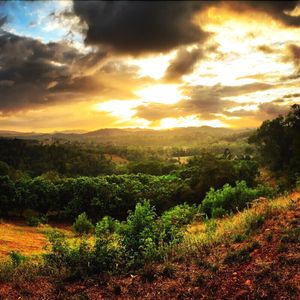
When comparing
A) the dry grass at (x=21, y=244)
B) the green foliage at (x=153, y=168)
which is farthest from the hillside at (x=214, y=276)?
the green foliage at (x=153, y=168)

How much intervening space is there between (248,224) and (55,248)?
4.67m

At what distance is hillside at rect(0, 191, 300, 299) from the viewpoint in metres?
6.99

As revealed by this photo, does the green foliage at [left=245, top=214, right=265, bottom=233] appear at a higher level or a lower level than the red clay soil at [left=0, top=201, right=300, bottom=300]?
higher

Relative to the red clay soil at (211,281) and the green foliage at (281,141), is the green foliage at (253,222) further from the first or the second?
the green foliage at (281,141)

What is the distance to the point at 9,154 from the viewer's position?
100938mm

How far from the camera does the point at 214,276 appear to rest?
299 inches

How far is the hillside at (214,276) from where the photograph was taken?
6992mm

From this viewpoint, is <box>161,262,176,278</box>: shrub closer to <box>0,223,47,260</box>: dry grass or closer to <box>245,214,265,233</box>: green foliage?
<box>245,214,265,233</box>: green foliage

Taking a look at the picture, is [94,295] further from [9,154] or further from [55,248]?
[9,154]

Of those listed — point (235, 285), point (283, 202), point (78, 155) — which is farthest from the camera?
point (78, 155)

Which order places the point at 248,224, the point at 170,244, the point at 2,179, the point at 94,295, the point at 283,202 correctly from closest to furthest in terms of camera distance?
the point at 94,295 < the point at 170,244 < the point at 248,224 < the point at 283,202 < the point at 2,179

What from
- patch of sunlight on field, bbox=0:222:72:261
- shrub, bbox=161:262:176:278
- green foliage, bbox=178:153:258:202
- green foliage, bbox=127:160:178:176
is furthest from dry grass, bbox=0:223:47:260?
green foliage, bbox=127:160:178:176

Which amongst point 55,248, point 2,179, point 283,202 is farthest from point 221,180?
point 55,248

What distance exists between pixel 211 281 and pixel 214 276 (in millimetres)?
182
